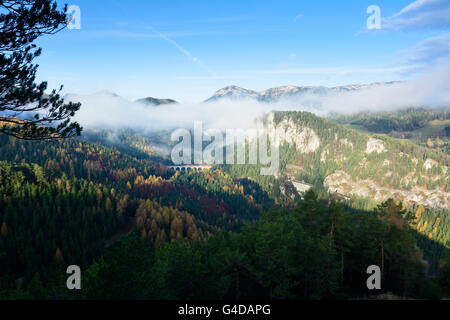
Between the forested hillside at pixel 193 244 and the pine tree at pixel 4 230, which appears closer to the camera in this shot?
the forested hillside at pixel 193 244

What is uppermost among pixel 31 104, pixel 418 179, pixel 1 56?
pixel 1 56

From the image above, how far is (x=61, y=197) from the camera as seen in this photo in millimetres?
94125

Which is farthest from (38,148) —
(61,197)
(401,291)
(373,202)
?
(373,202)

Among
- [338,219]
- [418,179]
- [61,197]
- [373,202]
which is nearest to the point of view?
[338,219]

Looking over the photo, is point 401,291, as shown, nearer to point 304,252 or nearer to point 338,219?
point 338,219

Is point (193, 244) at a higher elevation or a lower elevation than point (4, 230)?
higher

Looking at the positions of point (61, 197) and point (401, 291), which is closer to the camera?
point (401, 291)

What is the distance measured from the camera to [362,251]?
33156 mm

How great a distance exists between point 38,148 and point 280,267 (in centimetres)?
22789

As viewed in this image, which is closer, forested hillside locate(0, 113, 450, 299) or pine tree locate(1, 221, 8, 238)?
forested hillside locate(0, 113, 450, 299)

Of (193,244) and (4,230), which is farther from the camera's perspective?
(4,230)
